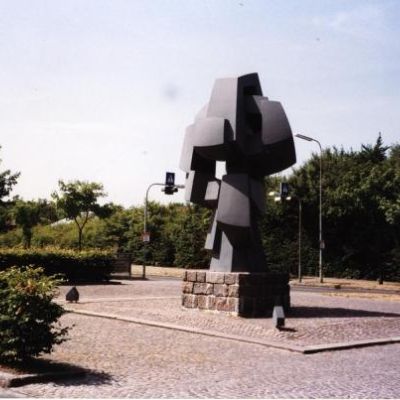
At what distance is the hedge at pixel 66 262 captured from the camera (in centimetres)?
2802

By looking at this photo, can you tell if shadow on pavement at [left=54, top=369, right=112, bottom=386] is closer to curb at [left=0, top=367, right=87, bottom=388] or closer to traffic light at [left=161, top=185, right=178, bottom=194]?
curb at [left=0, top=367, right=87, bottom=388]

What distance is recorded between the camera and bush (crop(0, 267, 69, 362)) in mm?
8578

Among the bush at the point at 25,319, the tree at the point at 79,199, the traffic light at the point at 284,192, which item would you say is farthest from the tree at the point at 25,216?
the bush at the point at 25,319

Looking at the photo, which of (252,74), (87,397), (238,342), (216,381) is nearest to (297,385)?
(216,381)

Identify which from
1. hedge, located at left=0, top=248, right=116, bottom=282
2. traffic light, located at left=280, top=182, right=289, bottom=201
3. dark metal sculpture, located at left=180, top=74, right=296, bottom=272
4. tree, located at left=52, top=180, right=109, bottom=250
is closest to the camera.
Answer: dark metal sculpture, located at left=180, top=74, right=296, bottom=272

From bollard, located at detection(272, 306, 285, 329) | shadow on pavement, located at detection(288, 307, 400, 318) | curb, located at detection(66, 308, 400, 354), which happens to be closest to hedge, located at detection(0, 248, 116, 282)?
shadow on pavement, located at detection(288, 307, 400, 318)

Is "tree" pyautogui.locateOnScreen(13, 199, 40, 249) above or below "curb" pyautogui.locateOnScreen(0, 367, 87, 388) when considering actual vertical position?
above

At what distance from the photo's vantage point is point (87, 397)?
7.59 m

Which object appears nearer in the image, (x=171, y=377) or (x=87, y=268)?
(x=171, y=377)

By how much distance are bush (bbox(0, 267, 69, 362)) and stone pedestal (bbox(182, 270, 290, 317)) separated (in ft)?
24.3

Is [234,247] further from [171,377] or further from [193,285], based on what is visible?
[171,377]

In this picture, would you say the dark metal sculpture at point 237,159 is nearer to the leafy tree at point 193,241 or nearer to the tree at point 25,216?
the leafy tree at point 193,241

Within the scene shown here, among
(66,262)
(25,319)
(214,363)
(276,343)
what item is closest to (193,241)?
(66,262)

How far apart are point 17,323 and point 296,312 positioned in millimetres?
10072
